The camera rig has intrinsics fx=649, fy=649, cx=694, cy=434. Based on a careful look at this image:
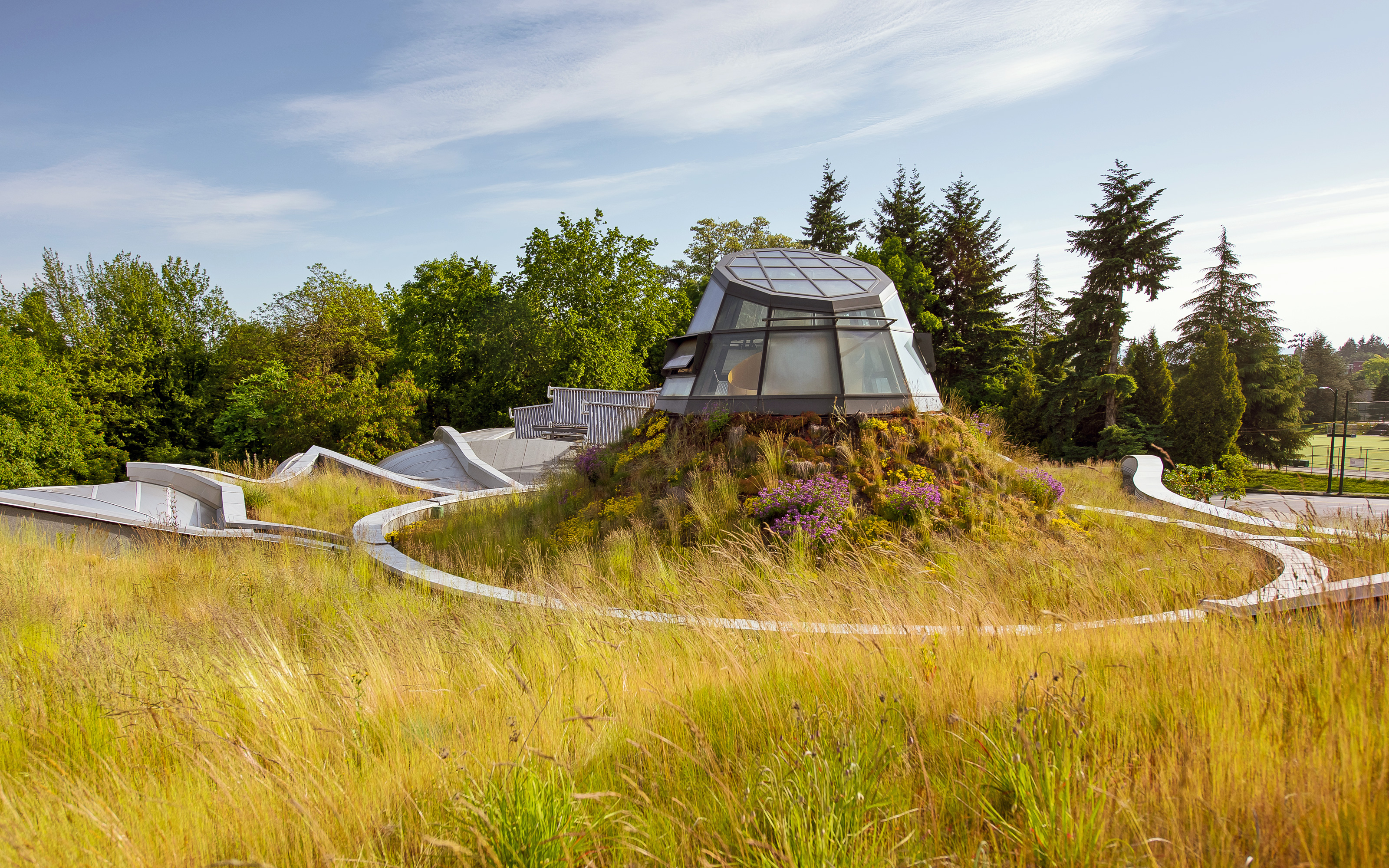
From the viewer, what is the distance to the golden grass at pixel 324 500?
13.8 metres

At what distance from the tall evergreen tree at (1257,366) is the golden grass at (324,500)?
40.8 meters

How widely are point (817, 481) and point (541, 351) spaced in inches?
1164

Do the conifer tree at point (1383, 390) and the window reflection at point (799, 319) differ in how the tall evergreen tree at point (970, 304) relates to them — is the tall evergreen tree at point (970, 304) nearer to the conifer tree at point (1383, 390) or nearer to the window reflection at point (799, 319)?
the window reflection at point (799, 319)

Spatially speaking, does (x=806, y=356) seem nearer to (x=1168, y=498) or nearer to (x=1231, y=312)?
(x=1168, y=498)

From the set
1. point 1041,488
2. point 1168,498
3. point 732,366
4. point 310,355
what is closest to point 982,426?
point 1041,488

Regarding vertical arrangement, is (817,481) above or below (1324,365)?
below

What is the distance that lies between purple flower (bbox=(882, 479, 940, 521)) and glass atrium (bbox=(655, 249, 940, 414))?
1815mm

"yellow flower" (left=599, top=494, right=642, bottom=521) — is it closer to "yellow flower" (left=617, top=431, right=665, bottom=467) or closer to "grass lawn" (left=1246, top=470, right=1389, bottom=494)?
"yellow flower" (left=617, top=431, right=665, bottom=467)

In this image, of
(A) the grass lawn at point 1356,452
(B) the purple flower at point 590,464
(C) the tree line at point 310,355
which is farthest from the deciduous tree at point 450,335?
(A) the grass lawn at point 1356,452

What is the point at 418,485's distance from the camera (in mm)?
16922

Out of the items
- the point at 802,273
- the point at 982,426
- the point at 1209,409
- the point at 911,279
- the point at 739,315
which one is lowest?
the point at 982,426

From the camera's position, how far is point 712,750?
269 cm

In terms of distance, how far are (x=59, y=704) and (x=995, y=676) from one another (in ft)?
15.1

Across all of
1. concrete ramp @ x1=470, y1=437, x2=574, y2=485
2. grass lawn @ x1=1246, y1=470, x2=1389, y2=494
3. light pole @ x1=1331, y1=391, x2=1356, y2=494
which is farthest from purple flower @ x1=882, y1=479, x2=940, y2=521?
grass lawn @ x1=1246, y1=470, x2=1389, y2=494
